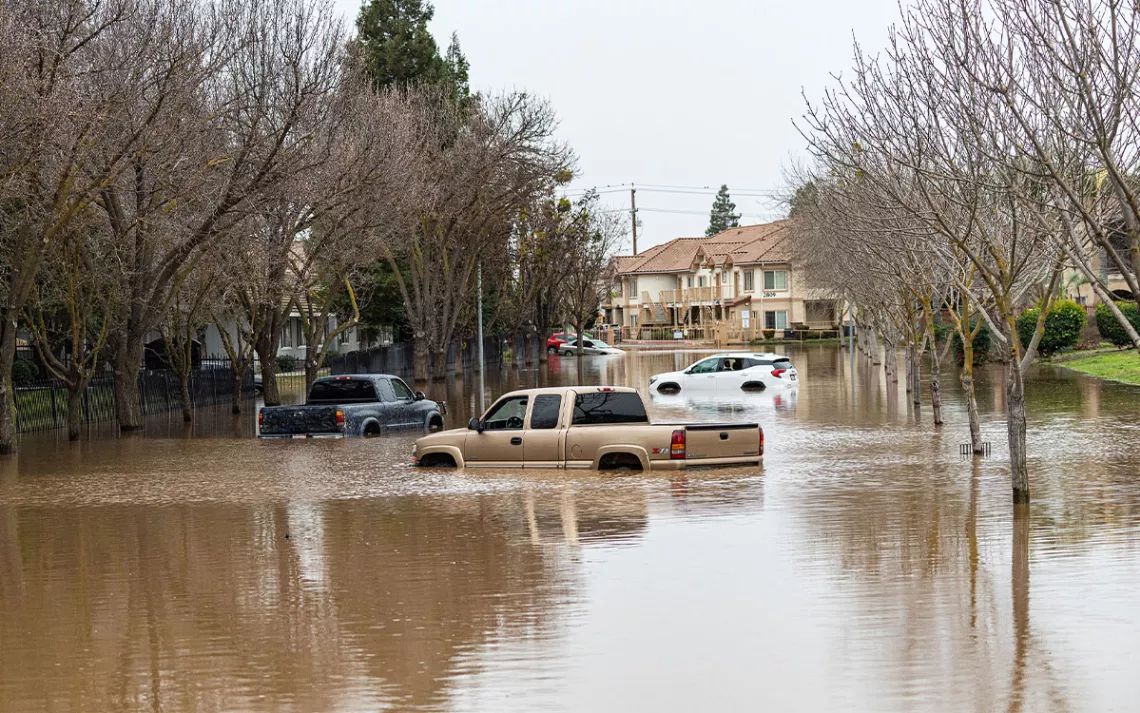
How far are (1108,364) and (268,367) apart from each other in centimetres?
3221

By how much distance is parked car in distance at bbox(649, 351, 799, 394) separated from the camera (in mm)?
46062

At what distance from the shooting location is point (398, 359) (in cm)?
6750

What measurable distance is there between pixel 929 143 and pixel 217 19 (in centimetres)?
1848

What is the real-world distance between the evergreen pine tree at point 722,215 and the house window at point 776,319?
5507 centimetres

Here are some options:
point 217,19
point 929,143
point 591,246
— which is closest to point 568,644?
point 929,143

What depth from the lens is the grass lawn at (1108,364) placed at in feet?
155

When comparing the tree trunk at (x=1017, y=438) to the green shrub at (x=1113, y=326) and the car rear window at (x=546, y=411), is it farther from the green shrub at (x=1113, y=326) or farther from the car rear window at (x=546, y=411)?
the green shrub at (x=1113, y=326)

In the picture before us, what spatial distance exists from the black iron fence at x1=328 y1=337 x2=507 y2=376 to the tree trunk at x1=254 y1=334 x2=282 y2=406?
52.7 ft

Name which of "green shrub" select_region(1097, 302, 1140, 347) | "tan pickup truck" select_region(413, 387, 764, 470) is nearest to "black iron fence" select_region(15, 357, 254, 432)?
"tan pickup truck" select_region(413, 387, 764, 470)

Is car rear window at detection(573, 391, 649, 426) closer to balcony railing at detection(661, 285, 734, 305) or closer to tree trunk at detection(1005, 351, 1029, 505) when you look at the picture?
tree trunk at detection(1005, 351, 1029, 505)

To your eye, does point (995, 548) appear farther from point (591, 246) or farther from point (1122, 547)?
point (591, 246)

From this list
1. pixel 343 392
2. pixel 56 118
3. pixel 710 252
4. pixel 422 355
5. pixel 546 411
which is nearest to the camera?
pixel 546 411

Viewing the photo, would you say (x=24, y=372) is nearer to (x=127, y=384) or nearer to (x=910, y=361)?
(x=127, y=384)

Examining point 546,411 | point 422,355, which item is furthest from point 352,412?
point 422,355
